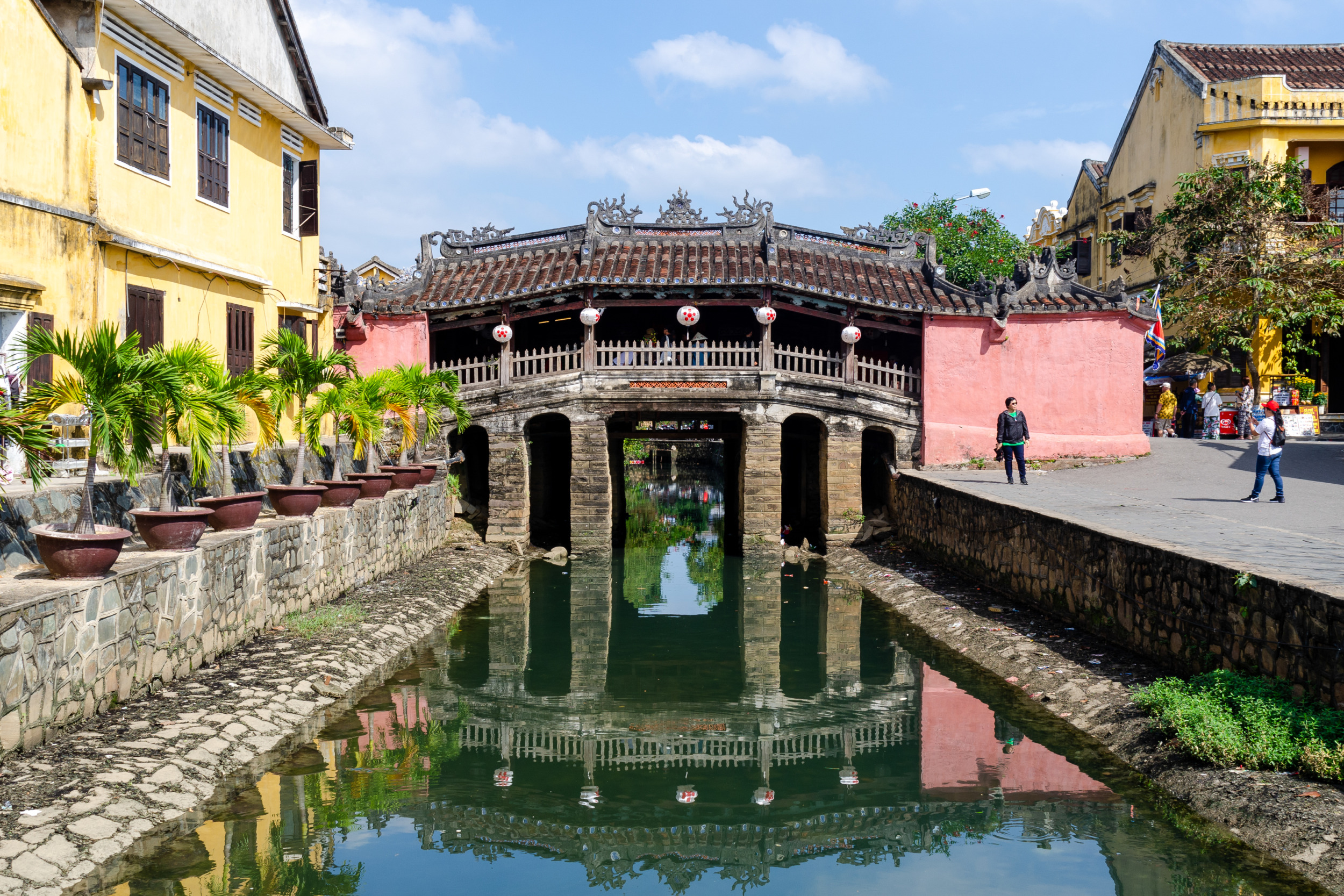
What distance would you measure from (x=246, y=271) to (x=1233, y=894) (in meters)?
15.6

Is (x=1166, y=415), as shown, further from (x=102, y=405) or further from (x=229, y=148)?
(x=102, y=405)

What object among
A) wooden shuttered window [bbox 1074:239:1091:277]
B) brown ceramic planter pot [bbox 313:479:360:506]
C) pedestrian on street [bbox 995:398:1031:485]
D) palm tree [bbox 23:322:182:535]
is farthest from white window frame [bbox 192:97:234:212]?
wooden shuttered window [bbox 1074:239:1091:277]

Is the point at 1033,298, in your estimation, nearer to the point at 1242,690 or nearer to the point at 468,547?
the point at 468,547

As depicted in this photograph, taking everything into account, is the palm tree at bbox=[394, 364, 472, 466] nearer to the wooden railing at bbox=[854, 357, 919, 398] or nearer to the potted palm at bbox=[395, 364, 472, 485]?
the potted palm at bbox=[395, 364, 472, 485]

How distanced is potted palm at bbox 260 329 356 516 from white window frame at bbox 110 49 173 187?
289 centimetres

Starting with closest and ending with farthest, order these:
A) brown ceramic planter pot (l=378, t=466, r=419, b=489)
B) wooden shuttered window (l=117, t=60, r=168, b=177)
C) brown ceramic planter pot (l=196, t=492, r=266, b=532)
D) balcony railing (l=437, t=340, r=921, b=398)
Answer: brown ceramic planter pot (l=196, t=492, r=266, b=532), wooden shuttered window (l=117, t=60, r=168, b=177), brown ceramic planter pot (l=378, t=466, r=419, b=489), balcony railing (l=437, t=340, r=921, b=398)

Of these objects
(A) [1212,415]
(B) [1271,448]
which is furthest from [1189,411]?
(B) [1271,448]

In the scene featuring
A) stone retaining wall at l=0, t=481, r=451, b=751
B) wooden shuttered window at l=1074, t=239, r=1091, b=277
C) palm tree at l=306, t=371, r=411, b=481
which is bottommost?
stone retaining wall at l=0, t=481, r=451, b=751

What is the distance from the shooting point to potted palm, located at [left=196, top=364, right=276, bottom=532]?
1024cm

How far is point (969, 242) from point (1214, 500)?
21406 mm

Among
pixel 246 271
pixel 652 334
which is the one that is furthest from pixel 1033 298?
pixel 246 271

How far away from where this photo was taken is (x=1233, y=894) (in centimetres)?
640

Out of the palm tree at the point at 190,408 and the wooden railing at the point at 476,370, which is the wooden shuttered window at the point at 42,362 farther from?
the wooden railing at the point at 476,370

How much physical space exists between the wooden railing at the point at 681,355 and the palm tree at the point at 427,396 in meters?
3.03
